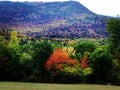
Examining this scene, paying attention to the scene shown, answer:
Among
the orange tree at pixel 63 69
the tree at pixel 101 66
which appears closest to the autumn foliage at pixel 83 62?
the orange tree at pixel 63 69

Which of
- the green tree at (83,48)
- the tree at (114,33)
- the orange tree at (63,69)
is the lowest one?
the orange tree at (63,69)

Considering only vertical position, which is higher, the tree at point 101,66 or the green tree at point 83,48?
the green tree at point 83,48

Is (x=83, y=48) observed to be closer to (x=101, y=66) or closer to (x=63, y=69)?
(x=101, y=66)

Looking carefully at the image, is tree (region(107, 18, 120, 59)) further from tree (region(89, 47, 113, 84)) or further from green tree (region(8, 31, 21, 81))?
green tree (region(8, 31, 21, 81))

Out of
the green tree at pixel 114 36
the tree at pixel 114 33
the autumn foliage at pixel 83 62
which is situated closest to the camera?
the autumn foliage at pixel 83 62

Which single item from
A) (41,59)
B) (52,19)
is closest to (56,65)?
(41,59)

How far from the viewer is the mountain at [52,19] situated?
110000mm

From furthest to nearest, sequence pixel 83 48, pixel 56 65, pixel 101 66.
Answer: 1. pixel 83 48
2. pixel 101 66
3. pixel 56 65

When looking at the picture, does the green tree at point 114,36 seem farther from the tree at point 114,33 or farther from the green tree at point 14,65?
the green tree at point 14,65

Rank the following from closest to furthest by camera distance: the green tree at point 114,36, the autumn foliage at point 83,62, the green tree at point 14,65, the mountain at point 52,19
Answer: the green tree at point 14,65 → the autumn foliage at point 83,62 → the green tree at point 114,36 → the mountain at point 52,19

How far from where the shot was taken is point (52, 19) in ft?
415

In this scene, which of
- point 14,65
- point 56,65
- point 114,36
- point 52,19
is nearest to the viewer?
point 14,65

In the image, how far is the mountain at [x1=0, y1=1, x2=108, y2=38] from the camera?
110000mm

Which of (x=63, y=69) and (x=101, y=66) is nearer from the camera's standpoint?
(x=63, y=69)
